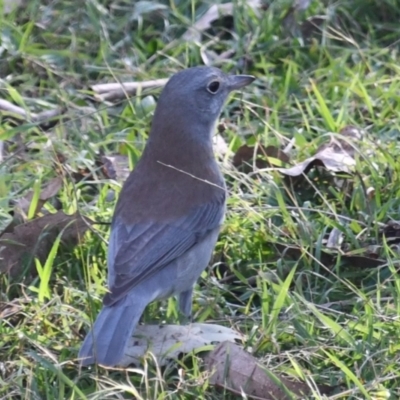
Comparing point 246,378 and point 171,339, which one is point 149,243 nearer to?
point 171,339

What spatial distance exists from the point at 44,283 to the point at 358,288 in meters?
1.65

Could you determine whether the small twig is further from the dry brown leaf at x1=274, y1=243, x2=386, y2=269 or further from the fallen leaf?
the fallen leaf

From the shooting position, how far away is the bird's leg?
18.1 ft

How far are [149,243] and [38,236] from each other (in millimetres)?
813

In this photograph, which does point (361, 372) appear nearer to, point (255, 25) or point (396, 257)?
point (396, 257)

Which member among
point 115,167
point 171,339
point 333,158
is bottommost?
point 115,167

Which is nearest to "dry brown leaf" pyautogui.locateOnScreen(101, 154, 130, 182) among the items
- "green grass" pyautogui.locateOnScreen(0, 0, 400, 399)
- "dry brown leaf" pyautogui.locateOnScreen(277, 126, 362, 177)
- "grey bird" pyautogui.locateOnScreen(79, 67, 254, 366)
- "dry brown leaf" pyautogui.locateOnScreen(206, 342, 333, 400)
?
"green grass" pyautogui.locateOnScreen(0, 0, 400, 399)

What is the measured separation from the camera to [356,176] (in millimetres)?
6473

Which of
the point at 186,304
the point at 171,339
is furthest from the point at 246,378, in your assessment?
the point at 186,304

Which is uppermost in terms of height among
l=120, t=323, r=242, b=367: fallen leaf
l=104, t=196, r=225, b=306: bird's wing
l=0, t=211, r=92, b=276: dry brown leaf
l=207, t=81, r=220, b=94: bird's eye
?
l=207, t=81, r=220, b=94: bird's eye

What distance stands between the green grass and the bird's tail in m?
0.10

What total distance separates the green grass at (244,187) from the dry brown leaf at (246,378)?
70 mm

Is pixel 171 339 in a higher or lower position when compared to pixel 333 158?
lower

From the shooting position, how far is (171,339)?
204 inches
